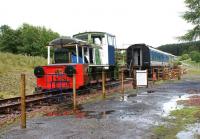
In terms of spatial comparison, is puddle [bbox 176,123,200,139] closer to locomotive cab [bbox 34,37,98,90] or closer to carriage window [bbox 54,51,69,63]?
locomotive cab [bbox 34,37,98,90]

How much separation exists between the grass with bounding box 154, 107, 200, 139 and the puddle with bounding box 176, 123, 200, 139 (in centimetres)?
13

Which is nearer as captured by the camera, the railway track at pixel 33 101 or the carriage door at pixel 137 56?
the railway track at pixel 33 101

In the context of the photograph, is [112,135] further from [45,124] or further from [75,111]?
[75,111]

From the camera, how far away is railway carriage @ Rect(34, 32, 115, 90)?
19.3 m

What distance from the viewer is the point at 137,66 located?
1484 inches

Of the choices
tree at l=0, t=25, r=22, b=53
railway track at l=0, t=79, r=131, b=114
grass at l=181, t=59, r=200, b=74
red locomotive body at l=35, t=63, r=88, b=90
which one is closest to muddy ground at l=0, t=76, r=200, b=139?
railway track at l=0, t=79, r=131, b=114

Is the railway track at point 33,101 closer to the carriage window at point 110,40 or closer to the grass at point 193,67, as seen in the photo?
the carriage window at point 110,40

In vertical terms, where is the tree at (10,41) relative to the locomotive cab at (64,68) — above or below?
above

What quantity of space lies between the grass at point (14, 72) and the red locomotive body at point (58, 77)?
2934 millimetres

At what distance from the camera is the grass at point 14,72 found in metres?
26.2

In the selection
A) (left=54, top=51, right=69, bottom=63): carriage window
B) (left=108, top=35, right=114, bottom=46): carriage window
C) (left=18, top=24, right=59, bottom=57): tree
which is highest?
(left=18, top=24, right=59, bottom=57): tree

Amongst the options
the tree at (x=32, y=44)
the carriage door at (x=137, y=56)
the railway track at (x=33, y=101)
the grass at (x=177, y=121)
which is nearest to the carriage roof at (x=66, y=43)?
the railway track at (x=33, y=101)

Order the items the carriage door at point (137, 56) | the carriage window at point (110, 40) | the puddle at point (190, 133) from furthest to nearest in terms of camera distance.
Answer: the carriage door at point (137, 56) → the carriage window at point (110, 40) → the puddle at point (190, 133)

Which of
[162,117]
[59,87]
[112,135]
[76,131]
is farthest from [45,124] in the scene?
[59,87]
